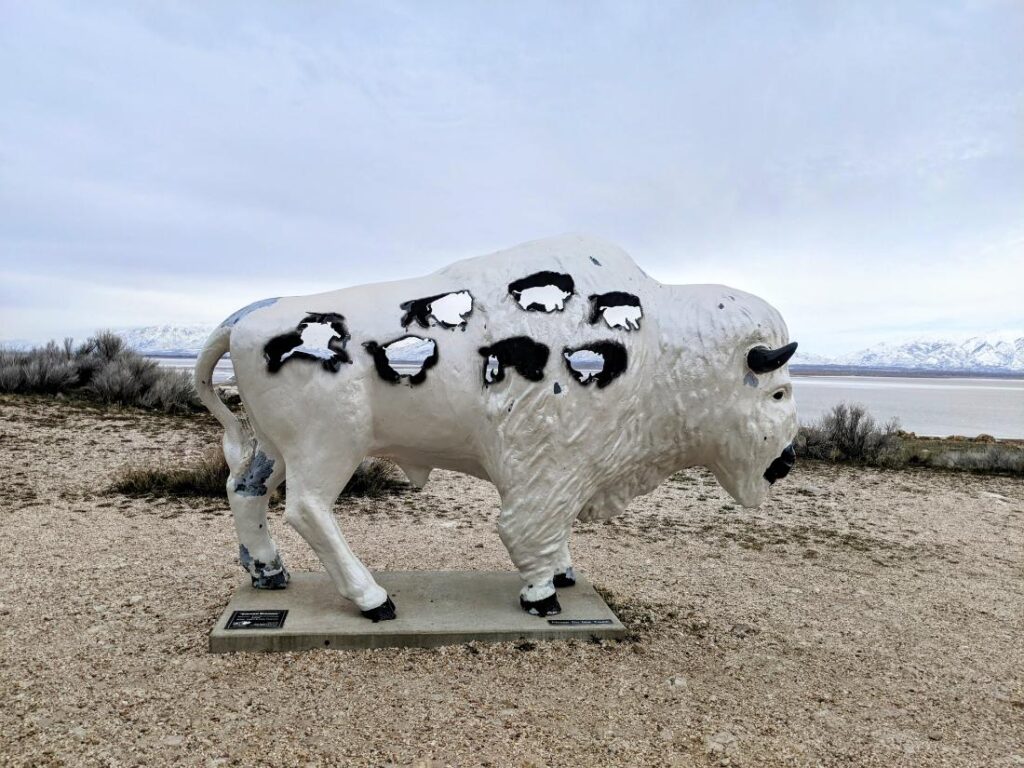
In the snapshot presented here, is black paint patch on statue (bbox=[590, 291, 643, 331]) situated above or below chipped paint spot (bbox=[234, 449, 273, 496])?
above

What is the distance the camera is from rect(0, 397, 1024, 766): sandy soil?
2.47m

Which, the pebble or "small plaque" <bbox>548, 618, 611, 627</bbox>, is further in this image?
"small plaque" <bbox>548, 618, 611, 627</bbox>

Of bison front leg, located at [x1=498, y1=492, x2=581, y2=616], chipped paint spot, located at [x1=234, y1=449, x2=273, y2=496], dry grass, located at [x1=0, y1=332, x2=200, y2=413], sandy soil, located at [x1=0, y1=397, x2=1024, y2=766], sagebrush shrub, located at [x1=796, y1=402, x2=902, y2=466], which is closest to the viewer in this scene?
sandy soil, located at [x1=0, y1=397, x2=1024, y2=766]

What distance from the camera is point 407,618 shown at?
3312 millimetres

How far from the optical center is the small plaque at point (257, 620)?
3.16m

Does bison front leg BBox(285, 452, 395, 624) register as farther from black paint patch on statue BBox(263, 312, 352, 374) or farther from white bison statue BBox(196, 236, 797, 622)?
black paint patch on statue BBox(263, 312, 352, 374)

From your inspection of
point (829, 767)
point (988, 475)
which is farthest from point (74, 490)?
point (988, 475)

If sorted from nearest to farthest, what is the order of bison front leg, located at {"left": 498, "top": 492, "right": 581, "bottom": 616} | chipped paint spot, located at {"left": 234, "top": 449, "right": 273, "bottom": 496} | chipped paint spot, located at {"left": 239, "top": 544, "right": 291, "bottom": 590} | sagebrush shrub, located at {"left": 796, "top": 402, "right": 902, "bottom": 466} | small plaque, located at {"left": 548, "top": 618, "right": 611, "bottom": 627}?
bison front leg, located at {"left": 498, "top": 492, "right": 581, "bottom": 616} < small plaque, located at {"left": 548, "top": 618, "right": 611, "bottom": 627} < chipped paint spot, located at {"left": 234, "top": 449, "right": 273, "bottom": 496} < chipped paint spot, located at {"left": 239, "top": 544, "right": 291, "bottom": 590} < sagebrush shrub, located at {"left": 796, "top": 402, "right": 902, "bottom": 466}

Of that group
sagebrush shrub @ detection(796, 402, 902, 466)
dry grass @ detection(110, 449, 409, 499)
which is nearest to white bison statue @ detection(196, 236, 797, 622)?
dry grass @ detection(110, 449, 409, 499)

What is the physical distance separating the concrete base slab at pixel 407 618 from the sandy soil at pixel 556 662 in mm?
76

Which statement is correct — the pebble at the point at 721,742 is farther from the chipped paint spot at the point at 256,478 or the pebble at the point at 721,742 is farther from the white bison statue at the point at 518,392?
the chipped paint spot at the point at 256,478

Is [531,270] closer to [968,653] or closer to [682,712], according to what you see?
[682,712]

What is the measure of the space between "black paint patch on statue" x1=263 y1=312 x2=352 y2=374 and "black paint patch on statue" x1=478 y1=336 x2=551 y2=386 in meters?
0.64

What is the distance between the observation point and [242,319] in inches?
123
